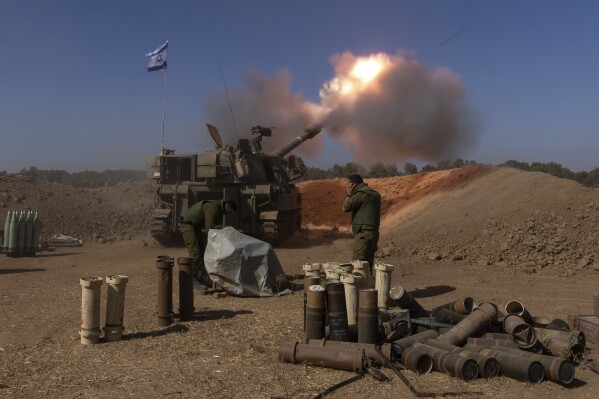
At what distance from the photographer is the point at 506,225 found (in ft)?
53.7

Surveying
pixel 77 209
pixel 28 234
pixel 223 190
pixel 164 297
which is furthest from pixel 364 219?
pixel 77 209

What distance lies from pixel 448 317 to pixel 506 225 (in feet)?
32.3

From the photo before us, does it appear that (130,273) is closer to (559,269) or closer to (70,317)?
(70,317)

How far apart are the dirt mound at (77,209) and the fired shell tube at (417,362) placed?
1903 centimetres

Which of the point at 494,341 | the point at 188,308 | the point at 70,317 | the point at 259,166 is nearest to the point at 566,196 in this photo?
the point at 259,166

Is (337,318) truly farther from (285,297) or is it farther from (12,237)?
(12,237)

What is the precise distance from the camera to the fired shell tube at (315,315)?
6.64 metres

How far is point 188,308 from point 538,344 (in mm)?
4747

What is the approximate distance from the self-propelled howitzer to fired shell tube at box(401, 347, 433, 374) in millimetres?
12146

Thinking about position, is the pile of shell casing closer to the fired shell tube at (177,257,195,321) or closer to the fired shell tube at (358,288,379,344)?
the fired shell tube at (358,288,379,344)

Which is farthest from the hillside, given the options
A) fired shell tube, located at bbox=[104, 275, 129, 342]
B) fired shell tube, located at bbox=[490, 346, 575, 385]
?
fired shell tube, located at bbox=[104, 275, 129, 342]

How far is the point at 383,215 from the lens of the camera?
27062mm

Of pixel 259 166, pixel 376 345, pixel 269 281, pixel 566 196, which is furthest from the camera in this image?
pixel 259 166

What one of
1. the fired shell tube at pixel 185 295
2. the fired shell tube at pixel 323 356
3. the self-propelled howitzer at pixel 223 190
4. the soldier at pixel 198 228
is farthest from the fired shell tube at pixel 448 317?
the self-propelled howitzer at pixel 223 190
